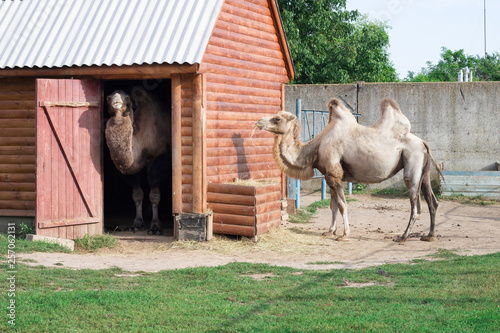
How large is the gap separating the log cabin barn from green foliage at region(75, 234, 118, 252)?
0.73 ft

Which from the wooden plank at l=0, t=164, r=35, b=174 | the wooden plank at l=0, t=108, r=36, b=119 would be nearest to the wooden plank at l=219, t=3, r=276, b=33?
the wooden plank at l=0, t=108, r=36, b=119

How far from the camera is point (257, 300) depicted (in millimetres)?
7062

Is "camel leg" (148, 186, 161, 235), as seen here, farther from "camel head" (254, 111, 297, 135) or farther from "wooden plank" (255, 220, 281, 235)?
"camel head" (254, 111, 297, 135)

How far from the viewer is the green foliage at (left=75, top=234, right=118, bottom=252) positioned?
11.0 m

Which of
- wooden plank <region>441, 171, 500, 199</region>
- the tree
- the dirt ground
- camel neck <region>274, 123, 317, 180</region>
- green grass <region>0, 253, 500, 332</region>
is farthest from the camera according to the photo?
the tree

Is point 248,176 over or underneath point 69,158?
underneath

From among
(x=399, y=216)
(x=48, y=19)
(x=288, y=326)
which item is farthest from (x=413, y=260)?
(x=48, y=19)

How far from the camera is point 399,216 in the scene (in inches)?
595

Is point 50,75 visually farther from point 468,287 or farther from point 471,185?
point 471,185

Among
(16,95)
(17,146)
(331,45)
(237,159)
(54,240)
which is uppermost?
(331,45)

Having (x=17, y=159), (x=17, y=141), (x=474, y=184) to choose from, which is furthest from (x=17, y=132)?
(x=474, y=184)

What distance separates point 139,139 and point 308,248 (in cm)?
402

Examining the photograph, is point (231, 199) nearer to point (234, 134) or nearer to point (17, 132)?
point (234, 134)

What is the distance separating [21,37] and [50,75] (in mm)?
1238
